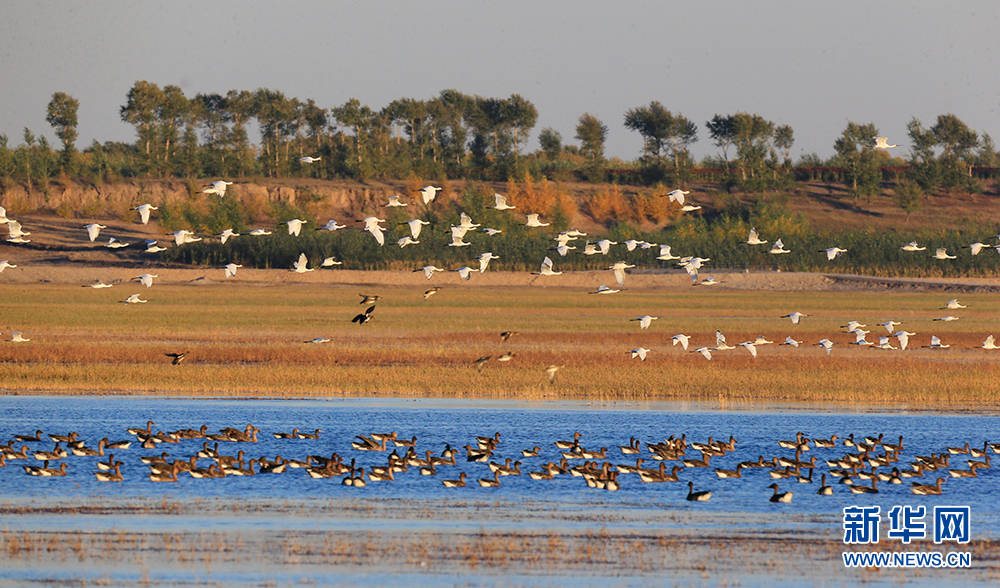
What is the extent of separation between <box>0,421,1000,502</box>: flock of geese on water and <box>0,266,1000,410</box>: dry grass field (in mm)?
8299

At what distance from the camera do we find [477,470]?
2728 cm

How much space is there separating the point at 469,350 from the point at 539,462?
60.5 feet

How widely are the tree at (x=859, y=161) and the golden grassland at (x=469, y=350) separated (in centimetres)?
5985

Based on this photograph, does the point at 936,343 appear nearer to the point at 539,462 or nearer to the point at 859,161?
the point at 539,462

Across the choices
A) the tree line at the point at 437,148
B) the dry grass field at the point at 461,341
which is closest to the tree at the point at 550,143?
the tree line at the point at 437,148

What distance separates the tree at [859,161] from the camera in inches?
5172

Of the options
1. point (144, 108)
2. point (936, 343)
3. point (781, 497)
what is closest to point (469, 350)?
point (936, 343)

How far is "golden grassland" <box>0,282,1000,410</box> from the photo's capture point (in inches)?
1519

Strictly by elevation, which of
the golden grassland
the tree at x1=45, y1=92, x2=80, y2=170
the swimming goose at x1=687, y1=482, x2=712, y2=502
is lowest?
the swimming goose at x1=687, y1=482, x2=712, y2=502

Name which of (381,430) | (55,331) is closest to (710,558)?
(381,430)

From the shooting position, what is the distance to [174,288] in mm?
74875

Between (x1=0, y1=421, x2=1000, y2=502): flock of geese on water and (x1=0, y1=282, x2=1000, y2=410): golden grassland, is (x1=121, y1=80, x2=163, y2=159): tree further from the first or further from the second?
(x1=0, y1=421, x2=1000, y2=502): flock of geese on water

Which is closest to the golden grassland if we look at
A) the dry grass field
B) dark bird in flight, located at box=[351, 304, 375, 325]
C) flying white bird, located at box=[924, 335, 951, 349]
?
the dry grass field

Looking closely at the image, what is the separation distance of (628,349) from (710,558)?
94.8 feet
